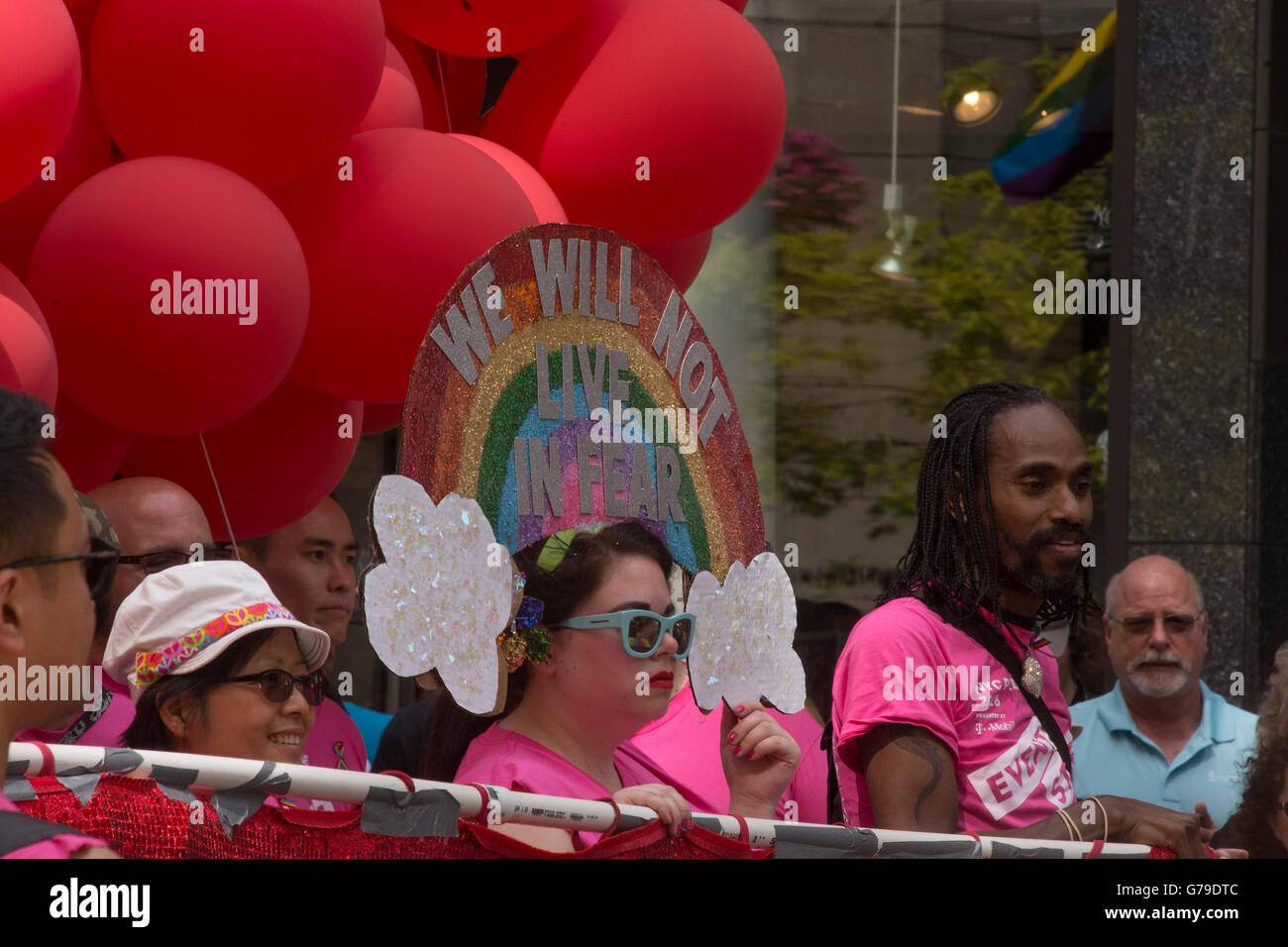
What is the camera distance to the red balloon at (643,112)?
3.67 metres

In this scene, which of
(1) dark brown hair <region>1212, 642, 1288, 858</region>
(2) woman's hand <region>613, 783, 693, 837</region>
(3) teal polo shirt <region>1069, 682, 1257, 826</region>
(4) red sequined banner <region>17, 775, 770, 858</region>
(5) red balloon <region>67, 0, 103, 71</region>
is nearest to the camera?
(4) red sequined banner <region>17, 775, 770, 858</region>

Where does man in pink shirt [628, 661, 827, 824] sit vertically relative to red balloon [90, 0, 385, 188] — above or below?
below

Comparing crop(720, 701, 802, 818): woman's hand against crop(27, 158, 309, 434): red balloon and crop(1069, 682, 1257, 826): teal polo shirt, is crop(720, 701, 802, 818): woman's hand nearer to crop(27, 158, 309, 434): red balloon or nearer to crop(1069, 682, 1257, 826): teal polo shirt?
crop(27, 158, 309, 434): red balloon

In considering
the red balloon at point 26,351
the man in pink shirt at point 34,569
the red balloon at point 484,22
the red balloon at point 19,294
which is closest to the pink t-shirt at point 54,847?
the man in pink shirt at point 34,569

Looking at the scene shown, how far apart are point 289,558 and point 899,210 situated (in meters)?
3.89

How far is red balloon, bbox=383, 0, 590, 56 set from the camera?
3562 millimetres

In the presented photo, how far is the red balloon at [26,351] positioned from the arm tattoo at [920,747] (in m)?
1.46

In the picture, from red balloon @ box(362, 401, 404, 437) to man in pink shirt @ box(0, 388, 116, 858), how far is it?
2300 millimetres

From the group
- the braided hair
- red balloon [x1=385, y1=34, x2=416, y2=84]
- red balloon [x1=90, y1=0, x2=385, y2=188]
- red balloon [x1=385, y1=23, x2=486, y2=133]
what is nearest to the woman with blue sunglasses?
the braided hair

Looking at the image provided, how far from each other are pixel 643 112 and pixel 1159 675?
2093 millimetres

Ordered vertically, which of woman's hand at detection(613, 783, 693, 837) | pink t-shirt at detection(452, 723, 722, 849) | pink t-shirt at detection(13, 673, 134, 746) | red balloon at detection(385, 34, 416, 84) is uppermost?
red balloon at detection(385, 34, 416, 84)

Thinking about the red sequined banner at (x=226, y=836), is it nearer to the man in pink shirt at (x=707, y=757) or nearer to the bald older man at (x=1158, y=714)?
the man in pink shirt at (x=707, y=757)
